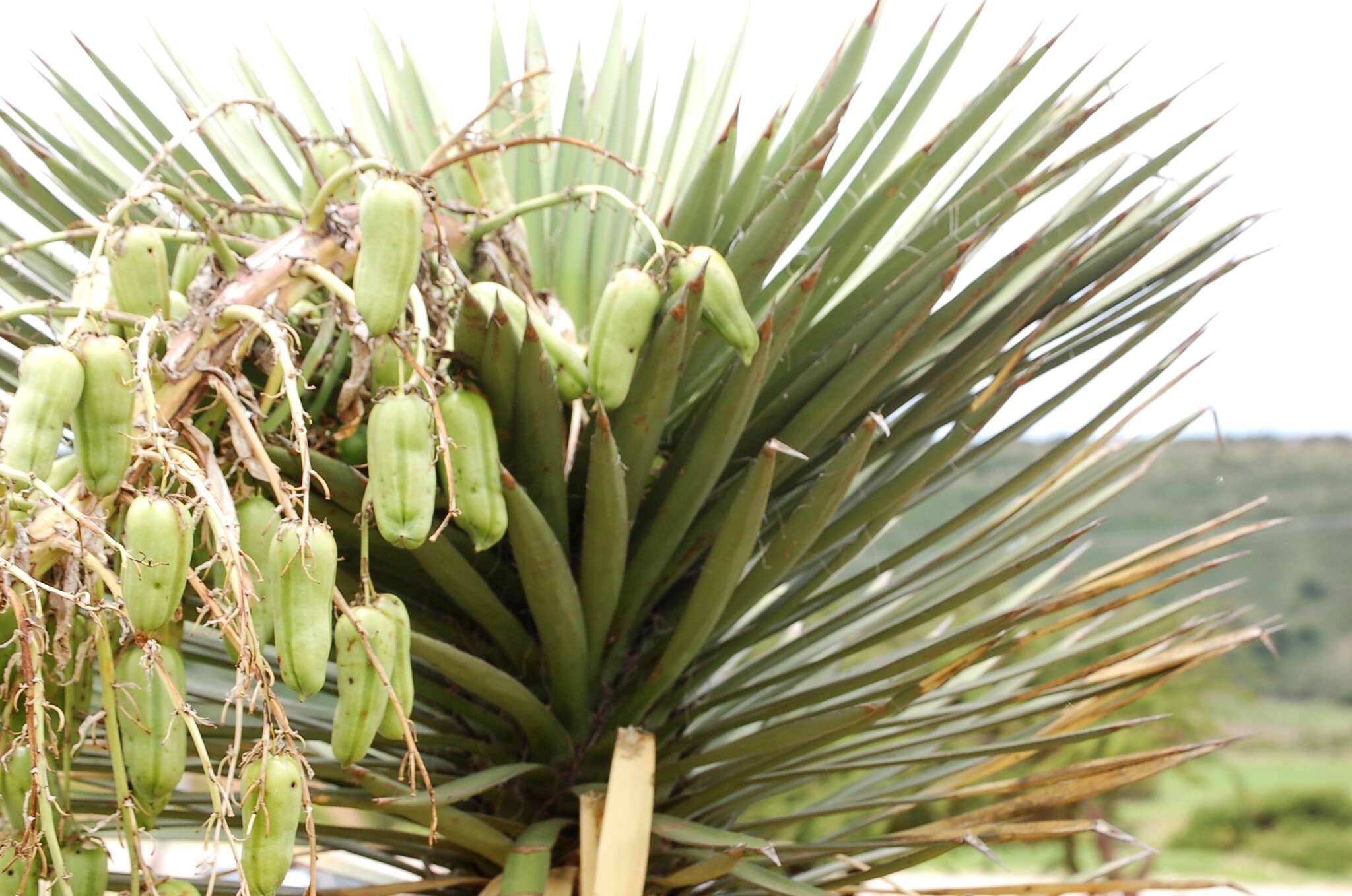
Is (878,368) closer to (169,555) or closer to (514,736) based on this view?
(514,736)

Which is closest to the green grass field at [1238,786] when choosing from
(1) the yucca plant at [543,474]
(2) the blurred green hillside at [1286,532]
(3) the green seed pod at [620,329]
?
(2) the blurred green hillside at [1286,532]

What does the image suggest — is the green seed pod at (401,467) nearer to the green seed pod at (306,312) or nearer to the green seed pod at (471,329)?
the green seed pod at (471,329)

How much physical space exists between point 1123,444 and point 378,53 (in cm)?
154

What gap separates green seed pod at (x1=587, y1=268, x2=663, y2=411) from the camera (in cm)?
104

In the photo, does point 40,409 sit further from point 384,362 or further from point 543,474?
point 543,474

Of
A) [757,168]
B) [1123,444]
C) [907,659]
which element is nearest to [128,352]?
[757,168]

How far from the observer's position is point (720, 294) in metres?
1.11

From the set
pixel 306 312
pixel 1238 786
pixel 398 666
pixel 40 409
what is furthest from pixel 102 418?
pixel 1238 786

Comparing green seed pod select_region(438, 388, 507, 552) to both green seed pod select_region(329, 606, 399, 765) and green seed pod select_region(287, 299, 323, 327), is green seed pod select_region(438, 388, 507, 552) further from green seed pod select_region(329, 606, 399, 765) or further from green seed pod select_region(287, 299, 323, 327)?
green seed pod select_region(287, 299, 323, 327)

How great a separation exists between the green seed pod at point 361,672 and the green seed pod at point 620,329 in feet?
0.92

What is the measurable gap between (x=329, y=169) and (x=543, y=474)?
0.39 meters

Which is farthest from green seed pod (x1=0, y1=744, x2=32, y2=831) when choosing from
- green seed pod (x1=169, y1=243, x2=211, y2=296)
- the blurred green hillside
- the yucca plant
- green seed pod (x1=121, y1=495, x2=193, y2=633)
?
the blurred green hillside

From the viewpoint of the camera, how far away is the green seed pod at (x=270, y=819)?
82 cm

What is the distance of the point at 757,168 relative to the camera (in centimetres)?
151
